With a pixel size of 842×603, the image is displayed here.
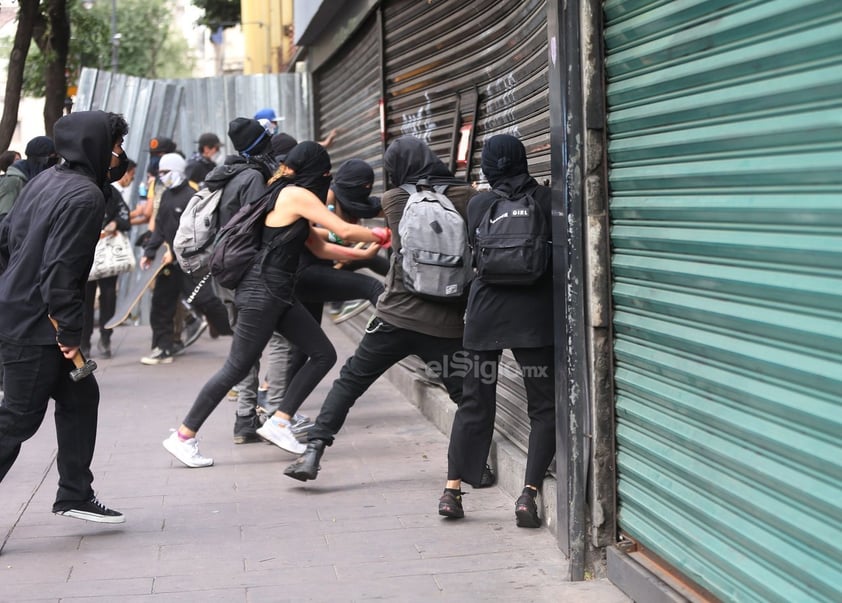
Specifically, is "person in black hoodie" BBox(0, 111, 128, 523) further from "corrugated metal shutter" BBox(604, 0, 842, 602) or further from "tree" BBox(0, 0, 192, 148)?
"tree" BBox(0, 0, 192, 148)

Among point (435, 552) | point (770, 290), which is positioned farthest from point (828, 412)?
point (435, 552)

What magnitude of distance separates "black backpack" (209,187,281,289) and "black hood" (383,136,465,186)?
101 cm

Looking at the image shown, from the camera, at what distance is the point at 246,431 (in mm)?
7668

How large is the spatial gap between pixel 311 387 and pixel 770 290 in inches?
166

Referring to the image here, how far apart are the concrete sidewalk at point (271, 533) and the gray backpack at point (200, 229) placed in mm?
1249

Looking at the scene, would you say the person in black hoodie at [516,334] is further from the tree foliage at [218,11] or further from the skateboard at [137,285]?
the tree foliage at [218,11]

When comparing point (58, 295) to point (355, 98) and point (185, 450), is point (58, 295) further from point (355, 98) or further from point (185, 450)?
point (355, 98)

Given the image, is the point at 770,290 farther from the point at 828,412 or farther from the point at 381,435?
the point at 381,435

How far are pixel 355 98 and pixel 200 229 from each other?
546cm

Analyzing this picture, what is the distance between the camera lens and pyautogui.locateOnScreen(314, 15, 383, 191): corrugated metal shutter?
11.1m

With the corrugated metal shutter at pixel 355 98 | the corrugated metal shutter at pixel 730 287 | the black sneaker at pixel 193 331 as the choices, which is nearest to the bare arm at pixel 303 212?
the corrugated metal shutter at pixel 730 287

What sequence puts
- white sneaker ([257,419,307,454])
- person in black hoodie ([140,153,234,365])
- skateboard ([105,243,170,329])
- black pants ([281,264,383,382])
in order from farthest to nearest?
skateboard ([105,243,170,329]) < person in black hoodie ([140,153,234,365]) < black pants ([281,264,383,382]) < white sneaker ([257,419,307,454])

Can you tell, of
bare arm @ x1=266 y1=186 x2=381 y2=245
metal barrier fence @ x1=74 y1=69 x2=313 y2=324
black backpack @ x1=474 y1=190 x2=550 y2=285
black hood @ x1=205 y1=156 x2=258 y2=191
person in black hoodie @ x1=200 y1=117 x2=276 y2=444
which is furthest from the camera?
metal barrier fence @ x1=74 y1=69 x2=313 y2=324

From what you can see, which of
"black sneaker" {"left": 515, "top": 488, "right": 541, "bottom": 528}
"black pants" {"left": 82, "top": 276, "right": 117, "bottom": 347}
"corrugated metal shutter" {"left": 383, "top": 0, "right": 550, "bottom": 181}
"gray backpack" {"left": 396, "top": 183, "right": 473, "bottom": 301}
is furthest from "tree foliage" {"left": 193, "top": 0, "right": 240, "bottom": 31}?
"black sneaker" {"left": 515, "top": 488, "right": 541, "bottom": 528}
